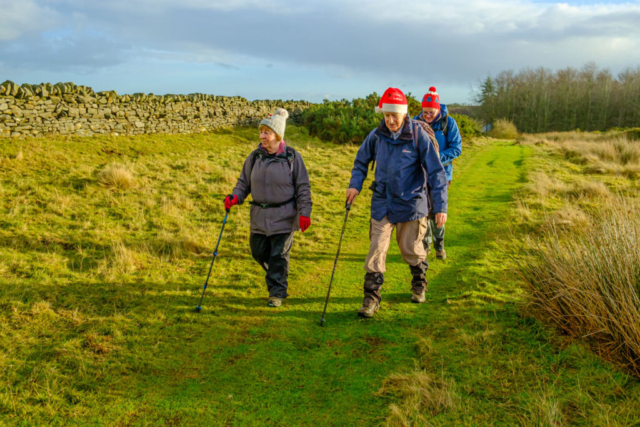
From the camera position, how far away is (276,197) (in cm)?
Result: 530

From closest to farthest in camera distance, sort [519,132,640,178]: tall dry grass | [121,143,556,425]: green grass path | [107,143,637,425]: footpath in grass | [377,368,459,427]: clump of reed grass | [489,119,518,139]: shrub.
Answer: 1. [377,368,459,427]: clump of reed grass
2. [107,143,637,425]: footpath in grass
3. [121,143,556,425]: green grass path
4. [519,132,640,178]: tall dry grass
5. [489,119,518,139]: shrub

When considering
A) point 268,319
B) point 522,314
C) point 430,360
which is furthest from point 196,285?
point 522,314

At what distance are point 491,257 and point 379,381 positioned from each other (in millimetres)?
3906

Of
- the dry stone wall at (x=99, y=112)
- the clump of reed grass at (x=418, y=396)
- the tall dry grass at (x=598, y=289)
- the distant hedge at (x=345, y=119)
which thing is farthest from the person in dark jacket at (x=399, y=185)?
the distant hedge at (x=345, y=119)

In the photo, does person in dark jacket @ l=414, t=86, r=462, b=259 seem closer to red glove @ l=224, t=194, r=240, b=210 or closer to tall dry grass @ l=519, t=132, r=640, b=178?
red glove @ l=224, t=194, r=240, b=210

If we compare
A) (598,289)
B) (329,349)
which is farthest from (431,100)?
(329,349)

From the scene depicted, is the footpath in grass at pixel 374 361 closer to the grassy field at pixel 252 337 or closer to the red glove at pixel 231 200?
the grassy field at pixel 252 337

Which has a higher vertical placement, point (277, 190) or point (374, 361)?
point (277, 190)

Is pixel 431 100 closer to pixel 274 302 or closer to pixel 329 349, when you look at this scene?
pixel 274 302

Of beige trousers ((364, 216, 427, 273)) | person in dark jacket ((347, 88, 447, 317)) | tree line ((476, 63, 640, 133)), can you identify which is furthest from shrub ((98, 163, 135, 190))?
tree line ((476, 63, 640, 133))

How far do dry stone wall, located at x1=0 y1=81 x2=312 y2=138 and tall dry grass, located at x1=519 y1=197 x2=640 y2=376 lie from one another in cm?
1398

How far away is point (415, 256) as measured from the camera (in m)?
5.00

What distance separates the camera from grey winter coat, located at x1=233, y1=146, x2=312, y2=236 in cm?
528

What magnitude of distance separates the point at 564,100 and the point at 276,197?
70.9 m
